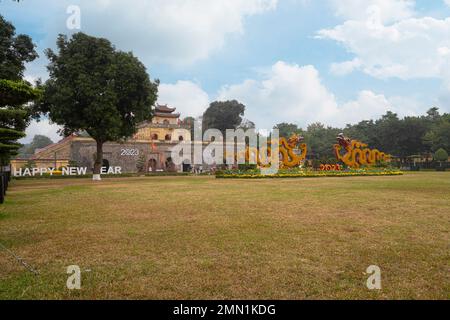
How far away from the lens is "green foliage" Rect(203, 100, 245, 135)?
208 ft

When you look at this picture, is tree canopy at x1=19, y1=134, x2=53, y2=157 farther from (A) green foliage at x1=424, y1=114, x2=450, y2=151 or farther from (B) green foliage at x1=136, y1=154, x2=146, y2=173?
(A) green foliage at x1=424, y1=114, x2=450, y2=151

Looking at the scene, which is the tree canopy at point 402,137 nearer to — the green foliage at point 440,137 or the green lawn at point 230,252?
the green foliage at point 440,137

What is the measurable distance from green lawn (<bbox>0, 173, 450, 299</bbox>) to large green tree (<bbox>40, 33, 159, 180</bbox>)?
14.8 metres

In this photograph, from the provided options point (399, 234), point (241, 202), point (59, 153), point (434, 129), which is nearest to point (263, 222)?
point (399, 234)

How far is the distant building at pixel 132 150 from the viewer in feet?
134

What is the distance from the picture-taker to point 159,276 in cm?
379

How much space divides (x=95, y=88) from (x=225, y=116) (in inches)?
1660

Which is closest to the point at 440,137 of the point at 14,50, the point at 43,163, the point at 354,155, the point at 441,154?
the point at 441,154

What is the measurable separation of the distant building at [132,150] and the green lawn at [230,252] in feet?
112

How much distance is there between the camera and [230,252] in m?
4.71

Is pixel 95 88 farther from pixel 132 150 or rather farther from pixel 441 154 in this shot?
pixel 441 154

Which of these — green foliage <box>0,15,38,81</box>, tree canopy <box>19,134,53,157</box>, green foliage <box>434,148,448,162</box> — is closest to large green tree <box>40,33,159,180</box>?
green foliage <box>0,15,38,81</box>

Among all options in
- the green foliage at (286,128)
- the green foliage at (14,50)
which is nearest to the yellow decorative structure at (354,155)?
the green foliage at (14,50)
